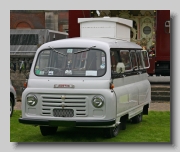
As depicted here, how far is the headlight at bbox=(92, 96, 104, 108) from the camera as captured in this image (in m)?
11.0

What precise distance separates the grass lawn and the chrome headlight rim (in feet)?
2.84

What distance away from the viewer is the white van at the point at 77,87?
11.0 meters

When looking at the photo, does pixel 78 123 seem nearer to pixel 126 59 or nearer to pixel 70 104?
pixel 70 104

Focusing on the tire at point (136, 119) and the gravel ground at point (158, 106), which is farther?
the gravel ground at point (158, 106)

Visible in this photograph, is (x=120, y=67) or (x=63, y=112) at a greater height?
A: (x=120, y=67)

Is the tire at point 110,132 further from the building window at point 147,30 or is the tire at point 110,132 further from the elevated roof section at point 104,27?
the building window at point 147,30

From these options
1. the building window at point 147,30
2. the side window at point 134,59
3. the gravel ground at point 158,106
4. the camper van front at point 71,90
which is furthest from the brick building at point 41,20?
the camper van front at point 71,90

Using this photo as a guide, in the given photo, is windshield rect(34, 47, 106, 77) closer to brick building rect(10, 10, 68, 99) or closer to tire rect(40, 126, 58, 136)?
tire rect(40, 126, 58, 136)

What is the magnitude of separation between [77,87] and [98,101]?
0.49 meters

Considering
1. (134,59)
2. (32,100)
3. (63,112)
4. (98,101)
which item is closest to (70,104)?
(63,112)

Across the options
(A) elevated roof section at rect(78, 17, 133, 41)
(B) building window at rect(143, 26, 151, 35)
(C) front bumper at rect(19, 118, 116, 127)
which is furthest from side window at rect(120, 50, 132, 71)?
(B) building window at rect(143, 26, 151, 35)

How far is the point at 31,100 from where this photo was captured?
11.3m

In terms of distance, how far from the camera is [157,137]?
12391mm

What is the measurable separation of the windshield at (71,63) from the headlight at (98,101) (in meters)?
0.52
